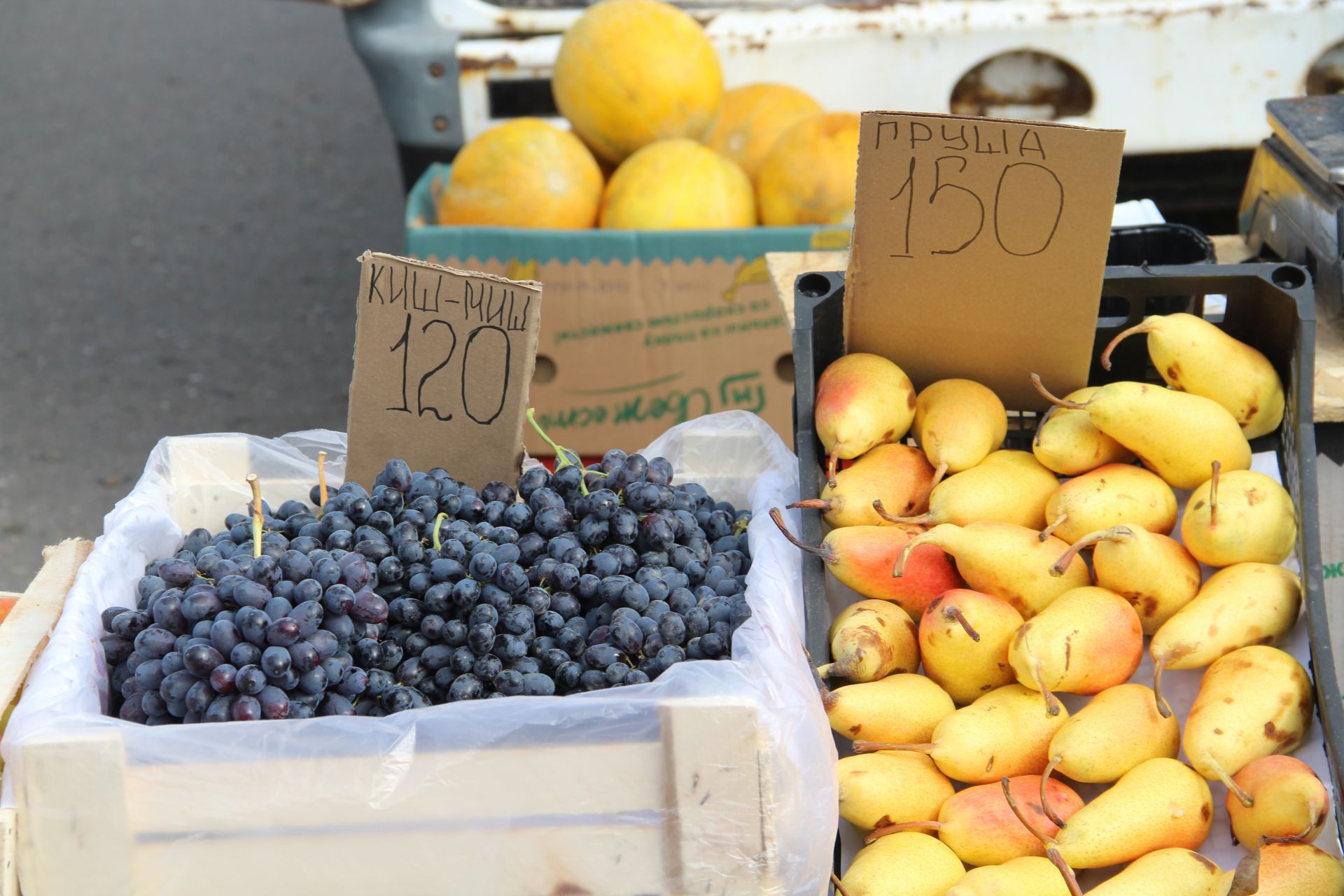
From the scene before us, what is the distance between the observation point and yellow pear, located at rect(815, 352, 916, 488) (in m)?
1.19

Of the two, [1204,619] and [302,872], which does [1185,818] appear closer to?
[1204,619]

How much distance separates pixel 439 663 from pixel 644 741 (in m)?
0.21

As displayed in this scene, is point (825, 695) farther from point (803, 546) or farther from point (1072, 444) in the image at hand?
point (1072, 444)

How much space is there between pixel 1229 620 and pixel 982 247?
423 mm

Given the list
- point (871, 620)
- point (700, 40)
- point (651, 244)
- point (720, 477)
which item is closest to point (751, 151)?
point (700, 40)

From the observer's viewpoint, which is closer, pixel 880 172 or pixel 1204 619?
pixel 1204 619

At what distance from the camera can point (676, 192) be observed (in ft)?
7.12

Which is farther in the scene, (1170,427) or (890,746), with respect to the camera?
(1170,427)

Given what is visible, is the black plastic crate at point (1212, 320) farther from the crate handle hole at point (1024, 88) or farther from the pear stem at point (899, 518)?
the crate handle hole at point (1024, 88)

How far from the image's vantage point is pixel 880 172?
3.86ft

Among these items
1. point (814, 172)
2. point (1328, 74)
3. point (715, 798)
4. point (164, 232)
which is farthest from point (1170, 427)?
point (164, 232)

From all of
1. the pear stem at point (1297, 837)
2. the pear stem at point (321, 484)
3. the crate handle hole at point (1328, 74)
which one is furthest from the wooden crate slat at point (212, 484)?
the crate handle hole at point (1328, 74)

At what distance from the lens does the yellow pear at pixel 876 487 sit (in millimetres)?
1168

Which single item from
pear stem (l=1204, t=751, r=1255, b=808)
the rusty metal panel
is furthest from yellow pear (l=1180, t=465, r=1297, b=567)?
the rusty metal panel
